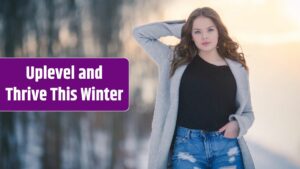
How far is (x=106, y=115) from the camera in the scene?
2281 mm

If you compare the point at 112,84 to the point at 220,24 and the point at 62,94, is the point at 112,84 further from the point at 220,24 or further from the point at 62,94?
the point at 220,24

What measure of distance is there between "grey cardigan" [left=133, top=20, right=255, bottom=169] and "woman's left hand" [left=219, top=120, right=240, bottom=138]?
0.6 inches

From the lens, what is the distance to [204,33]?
1.92 meters

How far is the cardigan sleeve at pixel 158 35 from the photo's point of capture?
2.02 m

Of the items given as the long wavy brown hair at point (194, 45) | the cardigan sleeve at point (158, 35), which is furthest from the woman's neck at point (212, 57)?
the cardigan sleeve at point (158, 35)

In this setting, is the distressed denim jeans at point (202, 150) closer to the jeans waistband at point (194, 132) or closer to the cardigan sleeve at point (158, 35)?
the jeans waistband at point (194, 132)

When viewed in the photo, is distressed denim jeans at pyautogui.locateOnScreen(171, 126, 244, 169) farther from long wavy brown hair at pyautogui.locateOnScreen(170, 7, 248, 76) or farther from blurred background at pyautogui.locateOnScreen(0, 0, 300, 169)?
blurred background at pyautogui.locateOnScreen(0, 0, 300, 169)

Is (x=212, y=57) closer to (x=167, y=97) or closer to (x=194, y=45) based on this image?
(x=194, y=45)

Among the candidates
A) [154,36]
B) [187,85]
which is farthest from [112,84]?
[187,85]

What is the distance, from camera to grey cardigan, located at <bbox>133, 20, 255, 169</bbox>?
193cm

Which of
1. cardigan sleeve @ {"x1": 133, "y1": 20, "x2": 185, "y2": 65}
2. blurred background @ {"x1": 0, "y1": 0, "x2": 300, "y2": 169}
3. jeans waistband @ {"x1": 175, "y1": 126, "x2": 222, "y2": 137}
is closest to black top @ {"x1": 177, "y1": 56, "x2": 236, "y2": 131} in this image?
jeans waistband @ {"x1": 175, "y1": 126, "x2": 222, "y2": 137}

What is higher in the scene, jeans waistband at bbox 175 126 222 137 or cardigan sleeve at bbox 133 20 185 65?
cardigan sleeve at bbox 133 20 185 65

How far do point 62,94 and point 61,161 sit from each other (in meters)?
0.30

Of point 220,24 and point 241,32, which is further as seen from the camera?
point 241,32
